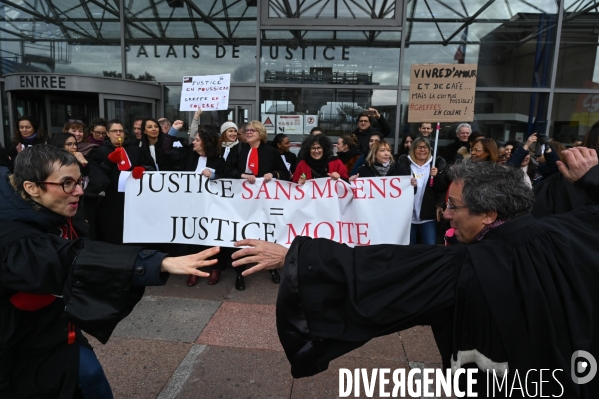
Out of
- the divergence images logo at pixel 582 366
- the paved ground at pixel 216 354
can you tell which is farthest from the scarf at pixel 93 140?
the divergence images logo at pixel 582 366

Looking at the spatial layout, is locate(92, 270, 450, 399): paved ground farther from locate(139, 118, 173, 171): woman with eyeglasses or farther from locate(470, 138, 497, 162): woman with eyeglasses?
locate(470, 138, 497, 162): woman with eyeglasses

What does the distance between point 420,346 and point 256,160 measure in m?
2.73

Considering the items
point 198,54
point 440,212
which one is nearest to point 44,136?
point 198,54

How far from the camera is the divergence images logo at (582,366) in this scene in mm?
1416

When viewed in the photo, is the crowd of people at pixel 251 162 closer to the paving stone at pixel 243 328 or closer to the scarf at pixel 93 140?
the scarf at pixel 93 140

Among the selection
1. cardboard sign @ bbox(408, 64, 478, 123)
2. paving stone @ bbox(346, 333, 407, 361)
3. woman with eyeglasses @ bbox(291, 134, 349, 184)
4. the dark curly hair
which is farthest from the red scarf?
paving stone @ bbox(346, 333, 407, 361)

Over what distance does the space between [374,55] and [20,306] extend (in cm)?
756

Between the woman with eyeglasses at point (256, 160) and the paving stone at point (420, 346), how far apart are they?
1.73 metres

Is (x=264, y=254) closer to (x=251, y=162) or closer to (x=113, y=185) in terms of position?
(x=251, y=162)

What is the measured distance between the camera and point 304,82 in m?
8.23

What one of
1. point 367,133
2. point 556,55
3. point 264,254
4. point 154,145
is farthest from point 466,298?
point 556,55

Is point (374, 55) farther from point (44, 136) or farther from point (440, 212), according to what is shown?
point (44, 136)

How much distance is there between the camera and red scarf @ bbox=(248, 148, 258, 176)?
16.5 feet

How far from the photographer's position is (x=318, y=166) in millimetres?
5195
